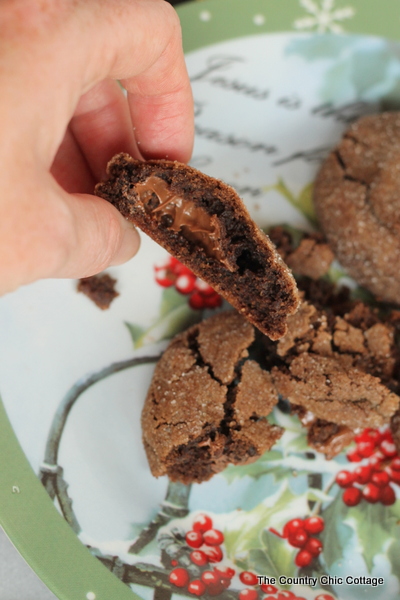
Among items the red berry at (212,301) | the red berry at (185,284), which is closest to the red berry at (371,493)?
the red berry at (212,301)

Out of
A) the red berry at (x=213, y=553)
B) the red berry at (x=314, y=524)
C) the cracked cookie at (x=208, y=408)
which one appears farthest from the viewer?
the red berry at (x=314, y=524)

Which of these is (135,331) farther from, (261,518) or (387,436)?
(387,436)

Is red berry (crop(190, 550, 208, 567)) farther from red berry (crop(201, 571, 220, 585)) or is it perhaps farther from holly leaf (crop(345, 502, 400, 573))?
holly leaf (crop(345, 502, 400, 573))

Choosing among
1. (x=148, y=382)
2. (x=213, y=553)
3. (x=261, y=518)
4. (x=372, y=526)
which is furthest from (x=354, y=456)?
(x=148, y=382)

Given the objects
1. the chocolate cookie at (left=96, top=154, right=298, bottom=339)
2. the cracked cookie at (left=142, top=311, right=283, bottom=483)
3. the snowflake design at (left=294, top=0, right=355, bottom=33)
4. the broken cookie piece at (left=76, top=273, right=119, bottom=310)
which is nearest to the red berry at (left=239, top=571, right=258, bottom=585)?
the cracked cookie at (left=142, top=311, right=283, bottom=483)

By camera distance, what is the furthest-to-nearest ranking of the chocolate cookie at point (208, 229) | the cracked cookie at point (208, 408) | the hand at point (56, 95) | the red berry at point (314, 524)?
the red berry at point (314, 524)
the cracked cookie at point (208, 408)
the chocolate cookie at point (208, 229)
the hand at point (56, 95)

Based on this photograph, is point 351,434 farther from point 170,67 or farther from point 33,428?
point 170,67

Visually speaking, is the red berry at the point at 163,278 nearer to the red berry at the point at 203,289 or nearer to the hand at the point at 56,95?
the red berry at the point at 203,289
